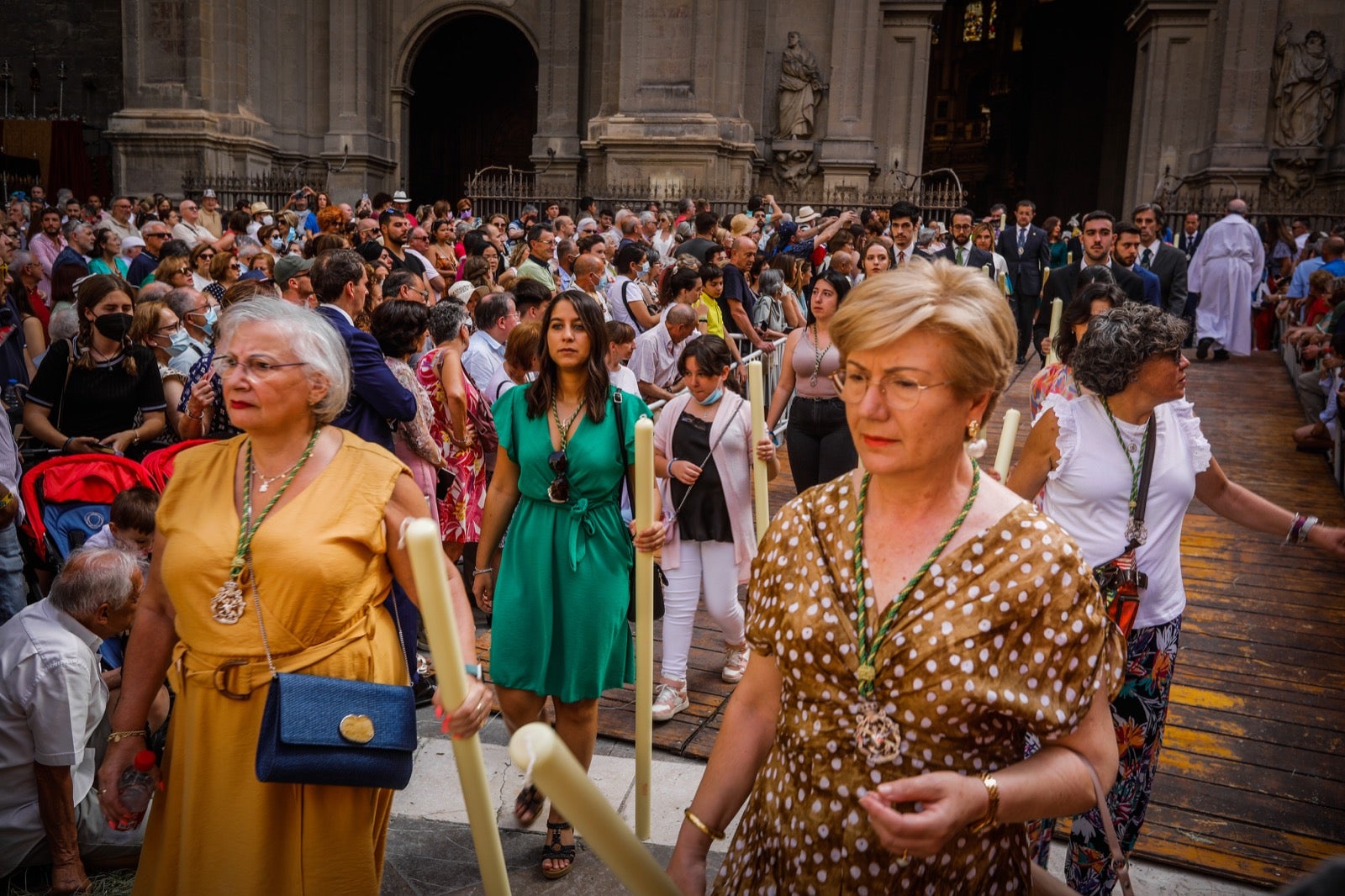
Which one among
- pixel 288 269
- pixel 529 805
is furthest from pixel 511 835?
pixel 288 269

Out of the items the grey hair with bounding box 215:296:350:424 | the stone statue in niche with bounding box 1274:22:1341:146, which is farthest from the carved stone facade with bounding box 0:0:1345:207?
the grey hair with bounding box 215:296:350:424

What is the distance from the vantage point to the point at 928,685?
1901 mm

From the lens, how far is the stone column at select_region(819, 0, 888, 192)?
22.5m

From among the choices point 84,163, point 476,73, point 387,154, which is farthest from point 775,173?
point 84,163

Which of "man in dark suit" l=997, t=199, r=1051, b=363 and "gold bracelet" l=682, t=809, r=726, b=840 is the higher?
"man in dark suit" l=997, t=199, r=1051, b=363

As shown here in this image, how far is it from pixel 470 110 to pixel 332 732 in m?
29.4

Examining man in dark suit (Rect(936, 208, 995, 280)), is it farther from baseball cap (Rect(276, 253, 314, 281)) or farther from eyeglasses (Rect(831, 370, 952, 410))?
eyeglasses (Rect(831, 370, 952, 410))

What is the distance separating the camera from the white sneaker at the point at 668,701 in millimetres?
5137

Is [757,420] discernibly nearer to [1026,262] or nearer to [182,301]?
[182,301]

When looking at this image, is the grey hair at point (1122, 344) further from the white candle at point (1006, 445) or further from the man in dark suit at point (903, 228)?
the man in dark suit at point (903, 228)

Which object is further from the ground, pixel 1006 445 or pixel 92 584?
pixel 1006 445

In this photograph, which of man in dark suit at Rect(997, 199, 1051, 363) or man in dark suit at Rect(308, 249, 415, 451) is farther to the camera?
man in dark suit at Rect(997, 199, 1051, 363)

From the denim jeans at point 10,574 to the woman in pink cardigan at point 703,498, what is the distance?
2791 millimetres

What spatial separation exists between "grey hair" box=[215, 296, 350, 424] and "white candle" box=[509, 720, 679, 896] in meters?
1.68
